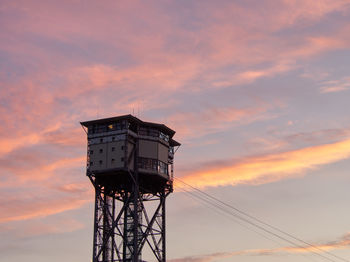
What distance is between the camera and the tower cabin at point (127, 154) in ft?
593

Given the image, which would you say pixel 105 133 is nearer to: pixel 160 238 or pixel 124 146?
pixel 124 146

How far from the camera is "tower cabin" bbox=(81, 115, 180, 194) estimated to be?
180625mm

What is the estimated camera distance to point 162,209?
18862cm

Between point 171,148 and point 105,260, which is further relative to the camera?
point 171,148

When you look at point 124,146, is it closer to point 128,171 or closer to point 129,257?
point 128,171

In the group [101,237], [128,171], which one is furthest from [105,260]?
[128,171]

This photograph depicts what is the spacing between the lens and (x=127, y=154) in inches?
7111

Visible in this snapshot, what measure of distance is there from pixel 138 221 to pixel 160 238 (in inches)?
260

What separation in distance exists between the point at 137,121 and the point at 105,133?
6.67m

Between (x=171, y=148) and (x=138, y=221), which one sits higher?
(x=171, y=148)

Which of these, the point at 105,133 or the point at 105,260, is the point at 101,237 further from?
the point at 105,133

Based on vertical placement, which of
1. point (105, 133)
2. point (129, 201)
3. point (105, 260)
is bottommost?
point (105, 260)

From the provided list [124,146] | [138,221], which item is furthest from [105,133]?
[138,221]

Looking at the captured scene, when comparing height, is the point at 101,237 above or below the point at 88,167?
below
